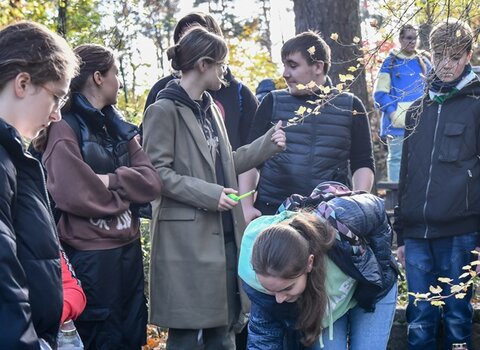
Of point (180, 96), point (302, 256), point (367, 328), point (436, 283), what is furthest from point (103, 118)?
point (436, 283)

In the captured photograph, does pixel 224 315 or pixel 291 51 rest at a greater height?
pixel 291 51

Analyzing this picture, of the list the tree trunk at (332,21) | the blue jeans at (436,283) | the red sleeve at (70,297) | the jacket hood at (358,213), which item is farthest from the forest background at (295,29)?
the red sleeve at (70,297)

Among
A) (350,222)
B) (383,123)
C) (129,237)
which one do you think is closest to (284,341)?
(350,222)

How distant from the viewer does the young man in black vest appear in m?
5.52

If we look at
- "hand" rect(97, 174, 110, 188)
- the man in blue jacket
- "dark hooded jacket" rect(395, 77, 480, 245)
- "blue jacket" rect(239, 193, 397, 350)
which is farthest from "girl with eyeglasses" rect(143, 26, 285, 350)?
the man in blue jacket

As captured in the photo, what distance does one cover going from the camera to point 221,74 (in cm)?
531

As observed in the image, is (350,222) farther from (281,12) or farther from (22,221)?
(281,12)

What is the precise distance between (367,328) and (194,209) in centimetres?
129

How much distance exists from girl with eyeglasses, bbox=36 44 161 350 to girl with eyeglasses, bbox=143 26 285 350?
0.21m

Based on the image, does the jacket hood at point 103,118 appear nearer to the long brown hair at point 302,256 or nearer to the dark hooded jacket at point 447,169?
the long brown hair at point 302,256

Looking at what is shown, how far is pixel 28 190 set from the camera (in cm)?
279

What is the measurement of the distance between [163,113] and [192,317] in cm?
119

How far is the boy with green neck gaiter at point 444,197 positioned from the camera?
557 centimetres

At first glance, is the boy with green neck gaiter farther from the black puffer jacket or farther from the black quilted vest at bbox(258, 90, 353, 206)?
A: the black puffer jacket
